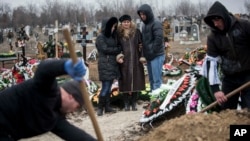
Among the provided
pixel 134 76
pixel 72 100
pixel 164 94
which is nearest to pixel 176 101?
pixel 164 94

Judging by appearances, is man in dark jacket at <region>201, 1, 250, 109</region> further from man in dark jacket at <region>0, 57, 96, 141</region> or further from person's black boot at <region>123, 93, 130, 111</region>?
person's black boot at <region>123, 93, 130, 111</region>

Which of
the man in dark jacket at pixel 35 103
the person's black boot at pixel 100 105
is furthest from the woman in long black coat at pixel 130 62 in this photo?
the man in dark jacket at pixel 35 103

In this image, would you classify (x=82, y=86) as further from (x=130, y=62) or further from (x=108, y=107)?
(x=108, y=107)

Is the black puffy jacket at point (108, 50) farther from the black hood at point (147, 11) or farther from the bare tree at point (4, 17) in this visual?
the bare tree at point (4, 17)

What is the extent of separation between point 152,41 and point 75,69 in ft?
15.8

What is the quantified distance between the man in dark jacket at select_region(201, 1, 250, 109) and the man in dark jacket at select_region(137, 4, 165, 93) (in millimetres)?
2558

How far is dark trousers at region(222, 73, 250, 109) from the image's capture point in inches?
179

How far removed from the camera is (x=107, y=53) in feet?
24.0

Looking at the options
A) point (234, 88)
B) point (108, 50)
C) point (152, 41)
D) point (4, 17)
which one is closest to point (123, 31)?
point (108, 50)

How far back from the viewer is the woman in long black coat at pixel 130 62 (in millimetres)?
7312

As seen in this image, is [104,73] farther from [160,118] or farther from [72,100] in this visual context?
[72,100]

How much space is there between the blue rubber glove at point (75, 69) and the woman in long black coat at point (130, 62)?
462 cm

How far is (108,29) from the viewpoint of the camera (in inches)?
286

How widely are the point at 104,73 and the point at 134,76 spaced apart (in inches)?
22.8
